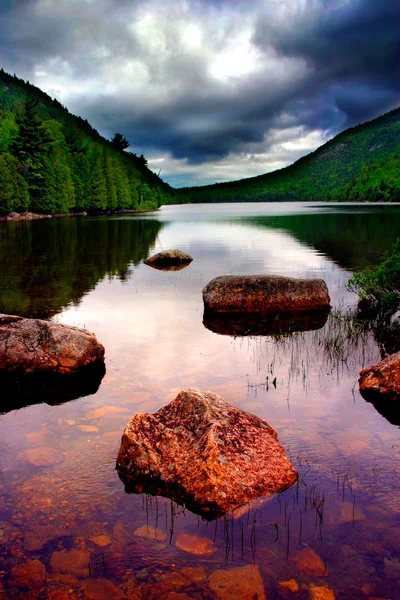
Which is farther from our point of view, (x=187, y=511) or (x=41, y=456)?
(x=41, y=456)

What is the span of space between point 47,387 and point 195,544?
18.4 ft

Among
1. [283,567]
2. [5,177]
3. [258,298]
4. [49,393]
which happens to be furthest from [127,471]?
[5,177]

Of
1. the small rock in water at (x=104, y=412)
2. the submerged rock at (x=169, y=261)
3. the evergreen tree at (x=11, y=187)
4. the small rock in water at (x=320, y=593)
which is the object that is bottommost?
the small rock in water at (x=320, y=593)

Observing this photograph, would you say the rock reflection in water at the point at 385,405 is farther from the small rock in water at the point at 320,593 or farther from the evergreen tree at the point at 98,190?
the evergreen tree at the point at 98,190

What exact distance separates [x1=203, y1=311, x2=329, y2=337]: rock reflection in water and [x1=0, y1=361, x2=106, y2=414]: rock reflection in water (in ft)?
15.7

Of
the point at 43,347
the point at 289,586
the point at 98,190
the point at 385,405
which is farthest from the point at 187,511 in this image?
the point at 98,190

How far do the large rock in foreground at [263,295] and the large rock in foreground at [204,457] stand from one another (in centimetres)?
902

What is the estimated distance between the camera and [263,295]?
635 inches

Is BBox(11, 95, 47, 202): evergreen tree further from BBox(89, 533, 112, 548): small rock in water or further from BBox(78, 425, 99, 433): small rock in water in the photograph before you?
BBox(89, 533, 112, 548): small rock in water

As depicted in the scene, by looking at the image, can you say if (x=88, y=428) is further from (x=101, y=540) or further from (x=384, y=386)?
(x=384, y=386)

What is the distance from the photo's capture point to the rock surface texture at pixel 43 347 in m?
A: 10.2

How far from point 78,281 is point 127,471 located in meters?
17.4

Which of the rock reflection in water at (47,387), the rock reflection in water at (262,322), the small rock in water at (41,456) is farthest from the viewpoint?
the rock reflection in water at (262,322)

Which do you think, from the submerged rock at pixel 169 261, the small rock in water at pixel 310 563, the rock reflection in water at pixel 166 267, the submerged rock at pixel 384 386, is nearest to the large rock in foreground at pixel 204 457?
the small rock in water at pixel 310 563
